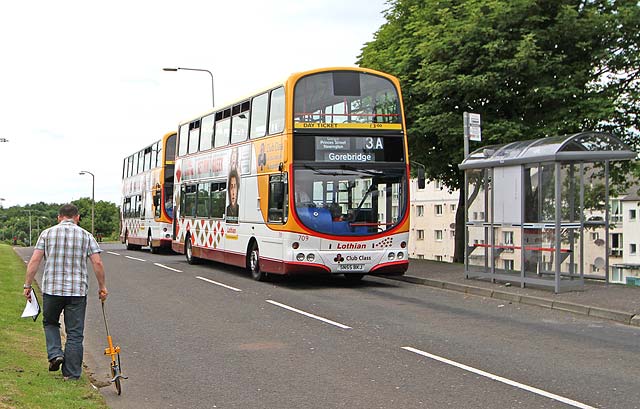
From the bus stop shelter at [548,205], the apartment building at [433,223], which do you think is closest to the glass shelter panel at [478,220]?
the bus stop shelter at [548,205]

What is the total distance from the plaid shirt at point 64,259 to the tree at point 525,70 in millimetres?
15245

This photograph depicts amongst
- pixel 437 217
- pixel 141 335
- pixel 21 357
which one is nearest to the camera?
pixel 21 357

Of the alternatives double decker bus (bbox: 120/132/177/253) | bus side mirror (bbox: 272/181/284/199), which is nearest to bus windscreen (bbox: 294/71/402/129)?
bus side mirror (bbox: 272/181/284/199)

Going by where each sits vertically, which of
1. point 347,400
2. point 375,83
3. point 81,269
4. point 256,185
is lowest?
point 347,400

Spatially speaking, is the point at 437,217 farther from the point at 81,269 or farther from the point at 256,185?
the point at 81,269

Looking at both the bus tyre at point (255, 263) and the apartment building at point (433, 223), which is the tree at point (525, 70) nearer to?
the bus tyre at point (255, 263)

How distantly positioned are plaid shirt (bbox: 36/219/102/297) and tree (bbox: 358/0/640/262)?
50.0ft

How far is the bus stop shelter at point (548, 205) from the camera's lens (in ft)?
49.0

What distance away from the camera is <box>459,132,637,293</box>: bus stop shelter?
49.0 feet

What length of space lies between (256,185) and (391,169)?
3.53 metres

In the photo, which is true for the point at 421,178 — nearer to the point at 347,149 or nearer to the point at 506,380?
the point at 347,149

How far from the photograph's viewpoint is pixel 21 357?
326 inches

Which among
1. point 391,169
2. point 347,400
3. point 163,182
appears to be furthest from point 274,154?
point 163,182

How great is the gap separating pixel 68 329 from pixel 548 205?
1059 centimetres
